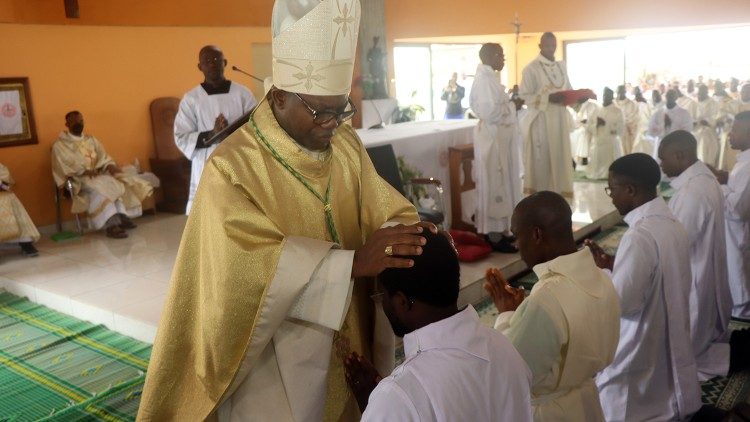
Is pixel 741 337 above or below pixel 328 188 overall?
below

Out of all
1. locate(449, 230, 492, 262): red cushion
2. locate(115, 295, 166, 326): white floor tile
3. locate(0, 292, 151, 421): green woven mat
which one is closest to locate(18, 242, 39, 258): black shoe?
locate(0, 292, 151, 421): green woven mat

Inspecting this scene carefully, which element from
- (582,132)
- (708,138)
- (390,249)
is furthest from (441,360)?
(582,132)

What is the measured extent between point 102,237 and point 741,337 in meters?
6.86

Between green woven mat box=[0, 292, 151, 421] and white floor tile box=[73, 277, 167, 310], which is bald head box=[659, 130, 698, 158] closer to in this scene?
green woven mat box=[0, 292, 151, 421]

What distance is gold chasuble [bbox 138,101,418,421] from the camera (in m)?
1.73

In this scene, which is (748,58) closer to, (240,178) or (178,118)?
(178,118)

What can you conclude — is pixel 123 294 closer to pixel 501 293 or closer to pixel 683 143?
pixel 501 293

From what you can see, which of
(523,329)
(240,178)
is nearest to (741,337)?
(523,329)

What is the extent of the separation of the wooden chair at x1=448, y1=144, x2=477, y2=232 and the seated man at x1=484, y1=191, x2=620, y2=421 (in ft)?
15.6

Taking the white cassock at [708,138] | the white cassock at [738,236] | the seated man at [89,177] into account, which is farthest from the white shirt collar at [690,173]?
the white cassock at [708,138]

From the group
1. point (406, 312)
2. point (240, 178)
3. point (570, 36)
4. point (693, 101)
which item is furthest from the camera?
point (570, 36)

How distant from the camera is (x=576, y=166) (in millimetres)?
13492

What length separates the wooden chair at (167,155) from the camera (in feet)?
29.8

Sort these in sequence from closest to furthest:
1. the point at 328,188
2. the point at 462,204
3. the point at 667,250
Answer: the point at 328,188 < the point at 667,250 < the point at 462,204
